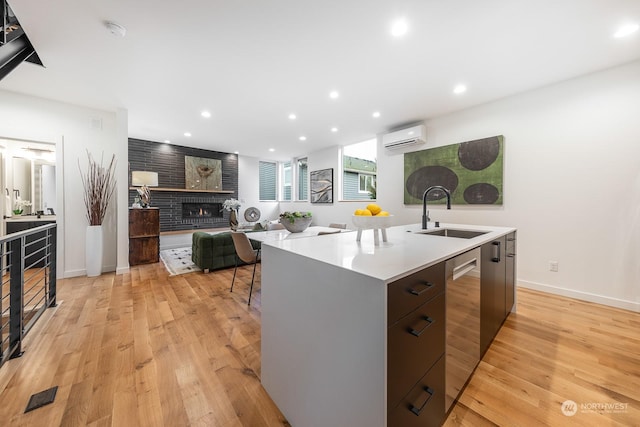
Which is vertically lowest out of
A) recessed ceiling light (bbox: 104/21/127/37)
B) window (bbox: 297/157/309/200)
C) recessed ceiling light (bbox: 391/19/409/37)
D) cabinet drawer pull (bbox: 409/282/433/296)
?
cabinet drawer pull (bbox: 409/282/433/296)

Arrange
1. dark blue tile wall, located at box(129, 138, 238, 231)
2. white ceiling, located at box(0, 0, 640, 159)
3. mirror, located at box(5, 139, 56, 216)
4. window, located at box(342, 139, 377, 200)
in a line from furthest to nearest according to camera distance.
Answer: window, located at box(342, 139, 377, 200) → dark blue tile wall, located at box(129, 138, 238, 231) → mirror, located at box(5, 139, 56, 216) → white ceiling, located at box(0, 0, 640, 159)

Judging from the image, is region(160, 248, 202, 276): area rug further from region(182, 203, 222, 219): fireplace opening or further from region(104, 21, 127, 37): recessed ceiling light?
region(104, 21, 127, 37): recessed ceiling light

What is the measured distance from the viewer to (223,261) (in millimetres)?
3918

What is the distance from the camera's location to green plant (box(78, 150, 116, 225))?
11.7ft

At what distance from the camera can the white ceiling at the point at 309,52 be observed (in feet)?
5.83

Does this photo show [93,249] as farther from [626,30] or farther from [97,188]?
[626,30]

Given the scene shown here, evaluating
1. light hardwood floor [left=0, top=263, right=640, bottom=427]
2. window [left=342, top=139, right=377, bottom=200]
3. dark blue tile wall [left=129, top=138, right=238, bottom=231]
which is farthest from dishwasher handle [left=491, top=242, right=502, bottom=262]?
dark blue tile wall [left=129, top=138, right=238, bottom=231]

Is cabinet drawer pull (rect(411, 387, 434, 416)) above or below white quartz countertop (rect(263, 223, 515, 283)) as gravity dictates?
below

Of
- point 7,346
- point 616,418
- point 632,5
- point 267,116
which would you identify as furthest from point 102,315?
point 632,5

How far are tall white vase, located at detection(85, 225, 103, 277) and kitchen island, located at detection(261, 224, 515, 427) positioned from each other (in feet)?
12.2

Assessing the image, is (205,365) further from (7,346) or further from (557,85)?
(557,85)

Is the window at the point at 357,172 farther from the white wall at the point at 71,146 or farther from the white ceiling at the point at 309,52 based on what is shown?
the white wall at the point at 71,146

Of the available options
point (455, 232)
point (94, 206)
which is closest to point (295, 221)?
point (455, 232)

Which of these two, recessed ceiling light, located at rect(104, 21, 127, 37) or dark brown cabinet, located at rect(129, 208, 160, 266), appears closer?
recessed ceiling light, located at rect(104, 21, 127, 37)
